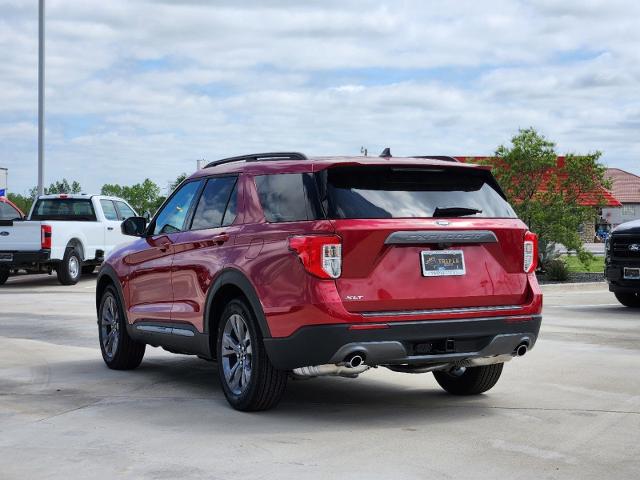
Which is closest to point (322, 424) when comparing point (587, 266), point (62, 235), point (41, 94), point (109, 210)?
point (62, 235)

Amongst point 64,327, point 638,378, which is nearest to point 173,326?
point 638,378

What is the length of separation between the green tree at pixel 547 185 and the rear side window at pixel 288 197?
21791 mm

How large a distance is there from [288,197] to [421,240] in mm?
1005

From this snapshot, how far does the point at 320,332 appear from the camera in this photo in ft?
24.1

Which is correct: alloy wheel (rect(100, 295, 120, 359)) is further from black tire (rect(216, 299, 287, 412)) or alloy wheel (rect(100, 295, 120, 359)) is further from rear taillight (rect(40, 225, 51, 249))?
rear taillight (rect(40, 225, 51, 249))

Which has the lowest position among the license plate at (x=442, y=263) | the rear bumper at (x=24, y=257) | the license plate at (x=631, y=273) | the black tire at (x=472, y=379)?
the black tire at (x=472, y=379)

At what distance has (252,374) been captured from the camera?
7.95 metres

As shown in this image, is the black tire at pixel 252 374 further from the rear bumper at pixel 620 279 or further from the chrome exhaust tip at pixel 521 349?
the rear bumper at pixel 620 279

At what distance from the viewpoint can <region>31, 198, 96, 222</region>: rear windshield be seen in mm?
26219

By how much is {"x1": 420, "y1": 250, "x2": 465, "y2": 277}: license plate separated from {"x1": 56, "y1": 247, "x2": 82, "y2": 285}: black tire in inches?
727

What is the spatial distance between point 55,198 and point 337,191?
19762mm

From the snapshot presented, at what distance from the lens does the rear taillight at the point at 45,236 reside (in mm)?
24203

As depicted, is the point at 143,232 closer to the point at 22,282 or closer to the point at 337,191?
the point at 337,191

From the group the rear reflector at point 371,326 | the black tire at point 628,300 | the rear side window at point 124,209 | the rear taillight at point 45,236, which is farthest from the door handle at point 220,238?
the rear side window at point 124,209
